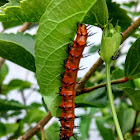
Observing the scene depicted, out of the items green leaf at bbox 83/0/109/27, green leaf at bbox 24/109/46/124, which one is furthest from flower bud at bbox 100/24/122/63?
green leaf at bbox 24/109/46/124

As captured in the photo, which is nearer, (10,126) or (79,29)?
(79,29)

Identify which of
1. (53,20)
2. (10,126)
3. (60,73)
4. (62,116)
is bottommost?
(10,126)

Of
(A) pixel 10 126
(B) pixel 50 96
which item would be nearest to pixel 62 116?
(B) pixel 50 96

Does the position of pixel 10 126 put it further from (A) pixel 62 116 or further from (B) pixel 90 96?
(A) pixel 62 116

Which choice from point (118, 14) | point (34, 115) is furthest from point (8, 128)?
point (118, 14)

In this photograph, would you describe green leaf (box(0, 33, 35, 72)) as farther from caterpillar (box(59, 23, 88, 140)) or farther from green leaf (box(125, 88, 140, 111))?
green leaf (box(125, 88, 140, 111))

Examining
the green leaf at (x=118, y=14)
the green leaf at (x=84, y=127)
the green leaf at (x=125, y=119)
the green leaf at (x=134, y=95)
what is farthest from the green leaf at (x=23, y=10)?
the green leaf at (x=84, y=127)
